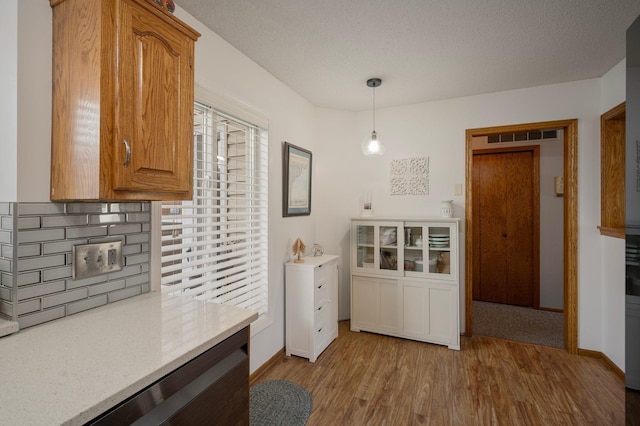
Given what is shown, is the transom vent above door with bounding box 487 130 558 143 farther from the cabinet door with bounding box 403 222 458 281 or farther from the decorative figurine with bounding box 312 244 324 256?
the decorative figurine with bounding box 312 244 324 256

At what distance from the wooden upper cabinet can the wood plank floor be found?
1.79m

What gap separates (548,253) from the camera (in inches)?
156

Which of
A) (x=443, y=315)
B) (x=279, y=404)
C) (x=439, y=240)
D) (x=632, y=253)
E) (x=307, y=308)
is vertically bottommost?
(x=279, y=404)

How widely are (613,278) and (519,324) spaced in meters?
1.24

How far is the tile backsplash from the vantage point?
1.09m

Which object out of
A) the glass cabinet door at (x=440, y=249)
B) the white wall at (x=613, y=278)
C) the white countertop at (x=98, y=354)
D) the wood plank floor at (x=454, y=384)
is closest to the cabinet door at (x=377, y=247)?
the glass cabinet door at (x=440, y=249)

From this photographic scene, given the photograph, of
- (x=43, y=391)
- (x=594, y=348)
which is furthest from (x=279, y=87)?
(x=594, y=348)

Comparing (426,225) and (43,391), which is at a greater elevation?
(426,225)

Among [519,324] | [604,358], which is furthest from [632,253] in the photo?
[519,324]

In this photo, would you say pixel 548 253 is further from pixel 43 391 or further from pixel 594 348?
pixel 43 391

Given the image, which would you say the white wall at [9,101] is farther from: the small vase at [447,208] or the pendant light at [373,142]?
the small vase at [447,208]

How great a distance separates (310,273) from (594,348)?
2.64 metres

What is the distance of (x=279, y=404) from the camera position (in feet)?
6.90

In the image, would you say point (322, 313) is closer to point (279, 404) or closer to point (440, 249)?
point (279, 404)
